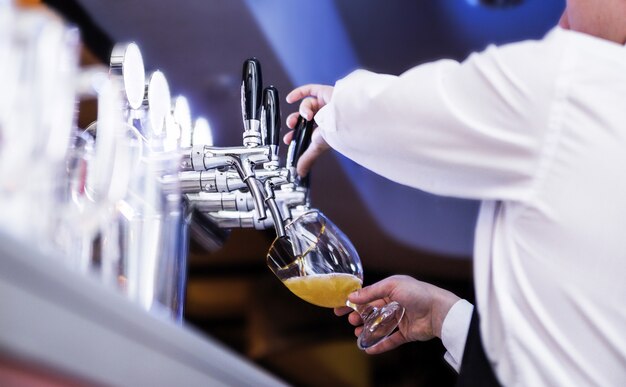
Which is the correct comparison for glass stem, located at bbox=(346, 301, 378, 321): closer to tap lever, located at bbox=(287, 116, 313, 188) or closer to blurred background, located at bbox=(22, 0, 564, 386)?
tap lever, located at bbox=(287, 116, 313, 188)

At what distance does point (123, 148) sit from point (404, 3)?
89.7 inches

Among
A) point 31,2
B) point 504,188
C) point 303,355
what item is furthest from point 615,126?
point 303,355

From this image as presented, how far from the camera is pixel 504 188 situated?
0.93 m

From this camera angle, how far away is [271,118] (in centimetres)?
124

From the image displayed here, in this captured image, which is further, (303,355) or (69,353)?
(303,355)

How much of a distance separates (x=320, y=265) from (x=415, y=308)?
272 millimetres

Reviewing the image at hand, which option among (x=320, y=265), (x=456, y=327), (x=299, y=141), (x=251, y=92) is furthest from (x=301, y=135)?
(x=456, y=327)

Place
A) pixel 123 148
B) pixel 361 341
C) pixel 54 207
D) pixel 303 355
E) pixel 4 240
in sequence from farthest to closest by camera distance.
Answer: pixel 303 355 < pixel 361 341 < pixel 123 148 < pixel 54 207 < pixel 4 240

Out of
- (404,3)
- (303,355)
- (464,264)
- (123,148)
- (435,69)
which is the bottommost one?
(303,355)

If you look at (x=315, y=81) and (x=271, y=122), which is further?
(x=315, y=81)

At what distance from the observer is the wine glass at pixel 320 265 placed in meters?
1.11

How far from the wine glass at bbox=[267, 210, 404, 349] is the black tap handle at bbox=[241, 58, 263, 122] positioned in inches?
7.0

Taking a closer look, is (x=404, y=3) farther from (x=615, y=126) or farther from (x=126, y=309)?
(x=126, y=309)

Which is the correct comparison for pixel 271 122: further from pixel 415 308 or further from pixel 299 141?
pixel 415 308
